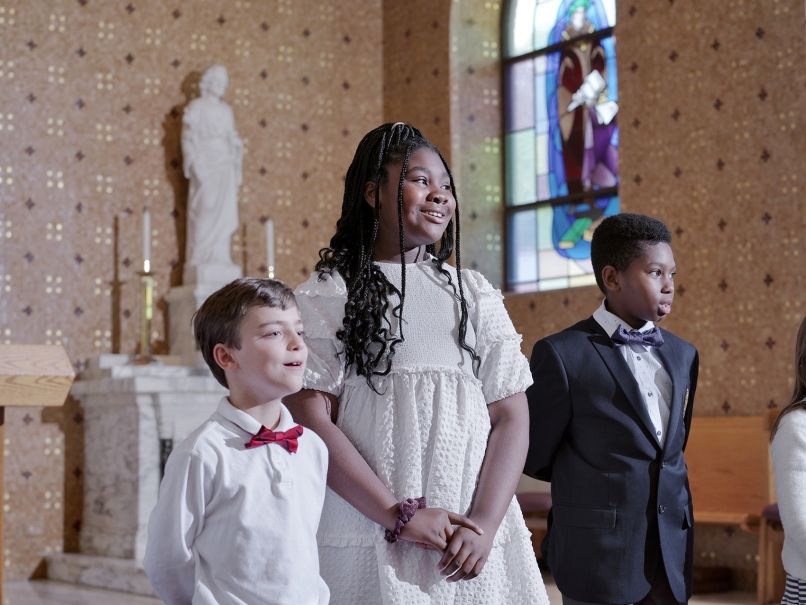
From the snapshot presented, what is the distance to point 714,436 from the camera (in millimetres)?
6414

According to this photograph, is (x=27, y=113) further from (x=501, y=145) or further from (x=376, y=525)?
(x=376, y=525)

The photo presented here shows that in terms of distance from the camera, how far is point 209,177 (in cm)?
779

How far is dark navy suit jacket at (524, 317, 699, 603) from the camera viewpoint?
2361 mm

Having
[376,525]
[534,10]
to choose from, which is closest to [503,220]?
[534,10]

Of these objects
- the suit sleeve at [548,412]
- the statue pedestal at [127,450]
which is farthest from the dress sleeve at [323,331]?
the statue pedestal at [127,450]

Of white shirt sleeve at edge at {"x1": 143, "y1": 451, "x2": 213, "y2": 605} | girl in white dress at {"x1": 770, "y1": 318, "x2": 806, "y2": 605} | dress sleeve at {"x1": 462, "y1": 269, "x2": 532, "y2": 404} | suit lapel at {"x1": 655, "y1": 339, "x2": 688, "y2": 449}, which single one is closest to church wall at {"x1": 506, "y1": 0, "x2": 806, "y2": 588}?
girl in white dress at {"x1": 770, "y1": 318, "x2": 806, "y2": 605}

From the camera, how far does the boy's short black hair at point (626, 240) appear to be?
8.38ft

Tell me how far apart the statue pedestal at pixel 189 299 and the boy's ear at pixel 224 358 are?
224 inches

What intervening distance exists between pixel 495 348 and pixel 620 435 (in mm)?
525

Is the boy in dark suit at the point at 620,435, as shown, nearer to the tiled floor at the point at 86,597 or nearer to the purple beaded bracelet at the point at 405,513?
the purple beaded bracelet at the point at 405,513

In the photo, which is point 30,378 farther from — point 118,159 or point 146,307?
point 118,159

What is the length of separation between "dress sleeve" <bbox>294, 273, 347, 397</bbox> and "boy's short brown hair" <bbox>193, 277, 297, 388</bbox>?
0.13 meters

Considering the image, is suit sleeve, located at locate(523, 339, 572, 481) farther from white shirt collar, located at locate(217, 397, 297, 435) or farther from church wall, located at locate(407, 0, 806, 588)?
church wall, located at locate(407, 0, 806, 588)

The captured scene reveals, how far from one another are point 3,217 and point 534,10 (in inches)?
172
